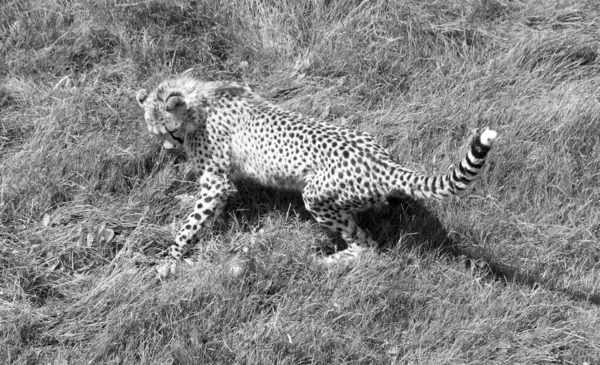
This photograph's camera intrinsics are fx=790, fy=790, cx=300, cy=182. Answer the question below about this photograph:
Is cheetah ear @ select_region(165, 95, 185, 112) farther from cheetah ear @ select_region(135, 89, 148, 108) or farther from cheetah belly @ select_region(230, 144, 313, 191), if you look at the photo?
cheetah belly @ select_region(230, 144, 313, 191)

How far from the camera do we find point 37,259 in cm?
490

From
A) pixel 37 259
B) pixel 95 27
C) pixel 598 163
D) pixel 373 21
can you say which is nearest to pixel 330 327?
pixel 37 259

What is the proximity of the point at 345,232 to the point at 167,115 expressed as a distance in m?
1.44

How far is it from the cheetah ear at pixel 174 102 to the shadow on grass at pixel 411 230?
71 cm

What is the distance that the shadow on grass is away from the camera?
4961 millimetres

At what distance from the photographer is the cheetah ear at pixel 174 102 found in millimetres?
5246

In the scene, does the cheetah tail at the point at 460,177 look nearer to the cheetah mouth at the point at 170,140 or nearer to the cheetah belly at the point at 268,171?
the cheetah belly at the point at 268,171

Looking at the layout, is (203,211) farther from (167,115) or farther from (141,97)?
(141,97)

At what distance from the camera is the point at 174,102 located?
5.25m

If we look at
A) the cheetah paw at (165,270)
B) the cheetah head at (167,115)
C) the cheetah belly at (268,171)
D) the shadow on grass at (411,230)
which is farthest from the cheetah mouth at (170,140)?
the cheetah paw at (165,270)

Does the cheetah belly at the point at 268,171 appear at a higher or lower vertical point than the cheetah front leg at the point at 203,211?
higher

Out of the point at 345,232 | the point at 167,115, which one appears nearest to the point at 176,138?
the point at 167,115

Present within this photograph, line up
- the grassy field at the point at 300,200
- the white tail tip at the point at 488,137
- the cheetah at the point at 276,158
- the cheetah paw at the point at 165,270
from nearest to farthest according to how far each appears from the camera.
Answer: the white tail tip at the point at 488,137 < the grassy field at the point at 300,200 < the cheetah at the point at 276,158 < the cheetah paw at the point at 165,270

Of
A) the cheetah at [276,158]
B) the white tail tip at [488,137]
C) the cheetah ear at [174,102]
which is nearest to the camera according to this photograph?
the white tail tip at [488,137]
